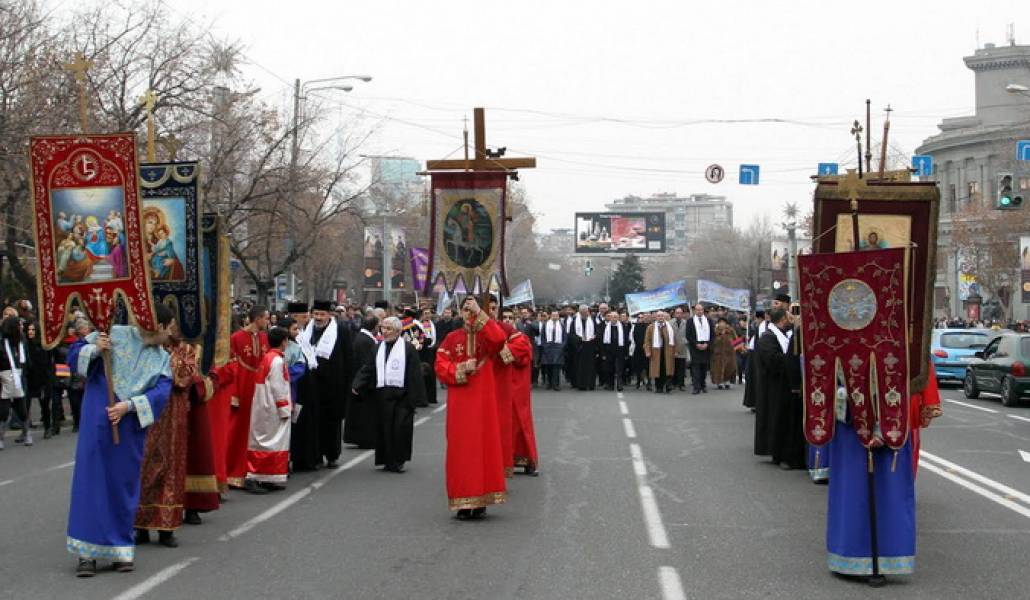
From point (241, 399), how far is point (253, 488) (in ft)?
2.96

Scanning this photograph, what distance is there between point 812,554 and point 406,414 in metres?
6.11

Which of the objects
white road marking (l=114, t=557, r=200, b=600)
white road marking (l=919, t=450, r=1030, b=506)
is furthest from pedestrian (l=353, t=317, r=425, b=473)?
white road marking (l=919, t=450, r=1030, b=506)

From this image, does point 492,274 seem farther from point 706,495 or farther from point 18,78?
point 18,78

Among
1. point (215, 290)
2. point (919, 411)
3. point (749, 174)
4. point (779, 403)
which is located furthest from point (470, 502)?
point (749, 174)

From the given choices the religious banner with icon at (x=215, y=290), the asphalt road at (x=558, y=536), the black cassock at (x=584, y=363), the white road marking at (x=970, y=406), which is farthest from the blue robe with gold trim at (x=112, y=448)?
the black cassock at (x=584, y=363)

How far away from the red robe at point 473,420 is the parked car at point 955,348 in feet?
72.4

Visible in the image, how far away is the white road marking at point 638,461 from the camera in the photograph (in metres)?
14.0

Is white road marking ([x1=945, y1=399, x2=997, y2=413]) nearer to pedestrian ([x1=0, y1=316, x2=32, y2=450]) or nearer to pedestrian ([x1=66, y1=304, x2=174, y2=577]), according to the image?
pedestrian ([x1=0, y1=316, x2=32, y2=450])

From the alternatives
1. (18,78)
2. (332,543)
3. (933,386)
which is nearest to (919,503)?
(933,386)

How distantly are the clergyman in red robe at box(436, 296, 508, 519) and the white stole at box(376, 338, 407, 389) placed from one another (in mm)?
3404

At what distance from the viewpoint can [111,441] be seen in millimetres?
8789

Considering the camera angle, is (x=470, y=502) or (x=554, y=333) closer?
(x=470, y=502)

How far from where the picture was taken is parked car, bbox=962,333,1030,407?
81.8 ft

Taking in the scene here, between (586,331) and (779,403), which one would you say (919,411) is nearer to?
(779,403)
